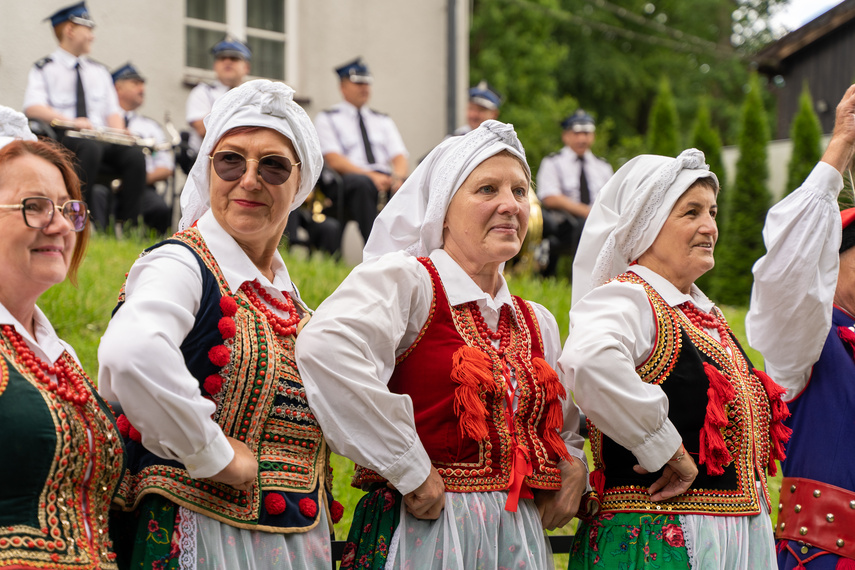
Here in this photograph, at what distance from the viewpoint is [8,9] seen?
911 centimetres

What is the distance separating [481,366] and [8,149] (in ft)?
4.12

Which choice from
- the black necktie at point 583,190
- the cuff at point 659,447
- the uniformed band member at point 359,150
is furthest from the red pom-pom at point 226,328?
the black necktie at point 583,190

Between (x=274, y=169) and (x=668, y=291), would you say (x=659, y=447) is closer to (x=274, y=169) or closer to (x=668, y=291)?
(x=668, y=291)

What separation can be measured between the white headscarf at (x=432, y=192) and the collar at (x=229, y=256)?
373mm

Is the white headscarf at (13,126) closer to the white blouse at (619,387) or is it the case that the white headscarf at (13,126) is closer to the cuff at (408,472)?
the cuff at (408,472)

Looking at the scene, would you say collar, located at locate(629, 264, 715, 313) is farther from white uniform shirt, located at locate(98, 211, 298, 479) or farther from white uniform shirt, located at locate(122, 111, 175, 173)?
Answer: white uniform shirt, located at locate(122, 111, 175, 173)

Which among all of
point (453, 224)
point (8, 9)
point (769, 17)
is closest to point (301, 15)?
point (8, 9)

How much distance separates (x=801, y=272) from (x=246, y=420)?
172 cm

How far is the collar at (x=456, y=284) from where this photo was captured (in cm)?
279

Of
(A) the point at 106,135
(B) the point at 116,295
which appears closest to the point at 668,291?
(B) the point at 116,295

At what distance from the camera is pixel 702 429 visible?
2.77 metres

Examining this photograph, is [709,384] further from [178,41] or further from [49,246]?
[178,41]

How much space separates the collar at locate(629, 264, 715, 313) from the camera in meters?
2.97

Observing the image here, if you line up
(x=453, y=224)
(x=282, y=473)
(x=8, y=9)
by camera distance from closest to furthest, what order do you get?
(x=282, y=473) → (x=453, y=224) → (x=8, y=9)
